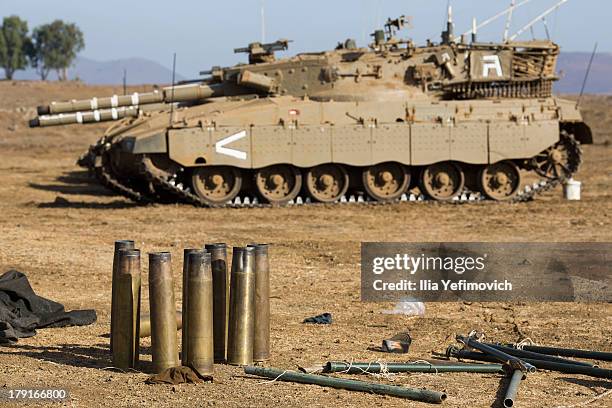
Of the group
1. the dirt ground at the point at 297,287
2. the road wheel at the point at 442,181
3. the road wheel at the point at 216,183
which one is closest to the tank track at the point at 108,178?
the dirt ground at the point at 297,287

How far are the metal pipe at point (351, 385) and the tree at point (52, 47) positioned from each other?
11282cm

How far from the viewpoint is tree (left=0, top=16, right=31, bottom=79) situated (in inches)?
4473

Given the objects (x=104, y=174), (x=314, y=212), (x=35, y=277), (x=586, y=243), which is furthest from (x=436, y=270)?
(x=104, y=174)

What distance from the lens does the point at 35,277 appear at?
48.1 feet

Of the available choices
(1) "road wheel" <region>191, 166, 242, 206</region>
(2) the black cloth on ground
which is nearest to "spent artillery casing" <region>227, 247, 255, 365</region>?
(2) the black cloth on ground

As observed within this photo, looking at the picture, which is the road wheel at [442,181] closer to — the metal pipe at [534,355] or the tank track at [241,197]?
the tank track at [241,197]

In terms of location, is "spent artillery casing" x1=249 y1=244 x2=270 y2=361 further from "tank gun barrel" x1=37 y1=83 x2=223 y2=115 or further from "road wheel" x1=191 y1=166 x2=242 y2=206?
"tank gun barrel" x1=37 y1=83 x2=223 y2=115

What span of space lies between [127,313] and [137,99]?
17.4 m

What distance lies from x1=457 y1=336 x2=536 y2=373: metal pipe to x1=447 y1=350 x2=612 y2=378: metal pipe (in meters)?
0.07

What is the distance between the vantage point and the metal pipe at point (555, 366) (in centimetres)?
912

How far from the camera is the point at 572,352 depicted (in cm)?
991

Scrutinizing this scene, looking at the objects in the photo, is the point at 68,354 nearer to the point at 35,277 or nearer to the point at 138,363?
the point at 138,363

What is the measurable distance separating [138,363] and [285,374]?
1.31 meters

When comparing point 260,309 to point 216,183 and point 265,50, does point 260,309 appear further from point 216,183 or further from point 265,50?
point 265,50
